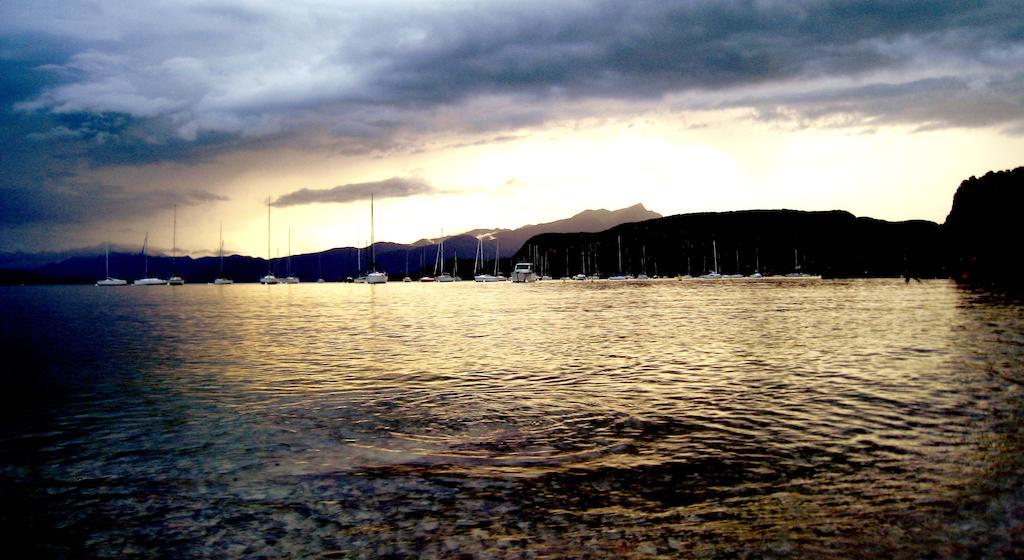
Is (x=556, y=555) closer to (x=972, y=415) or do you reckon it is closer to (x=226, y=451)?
(x=226, y=451)

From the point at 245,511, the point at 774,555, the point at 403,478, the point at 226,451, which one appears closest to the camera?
the point at 774,555

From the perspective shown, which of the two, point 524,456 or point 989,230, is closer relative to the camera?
point 524,456

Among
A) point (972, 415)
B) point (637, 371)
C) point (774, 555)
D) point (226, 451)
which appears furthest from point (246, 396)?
point (972, 415)

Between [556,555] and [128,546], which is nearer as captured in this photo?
A: [556,555]

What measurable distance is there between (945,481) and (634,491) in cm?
496

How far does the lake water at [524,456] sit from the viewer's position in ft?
25.5

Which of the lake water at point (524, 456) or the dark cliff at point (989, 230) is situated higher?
the dark cliff at point (989, 230)

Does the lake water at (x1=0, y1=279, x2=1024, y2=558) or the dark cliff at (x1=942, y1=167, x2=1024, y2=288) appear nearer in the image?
the lake water at (x1=0, y1=279, x2=1024, y2=558)

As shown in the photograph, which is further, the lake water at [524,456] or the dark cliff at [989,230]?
the dark cliff at [989,230]

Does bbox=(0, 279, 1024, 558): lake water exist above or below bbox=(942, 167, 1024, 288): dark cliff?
below

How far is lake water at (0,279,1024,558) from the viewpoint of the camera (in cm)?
778

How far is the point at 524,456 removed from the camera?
11555mm

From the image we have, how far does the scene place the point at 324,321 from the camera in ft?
172

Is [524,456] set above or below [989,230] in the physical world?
below
